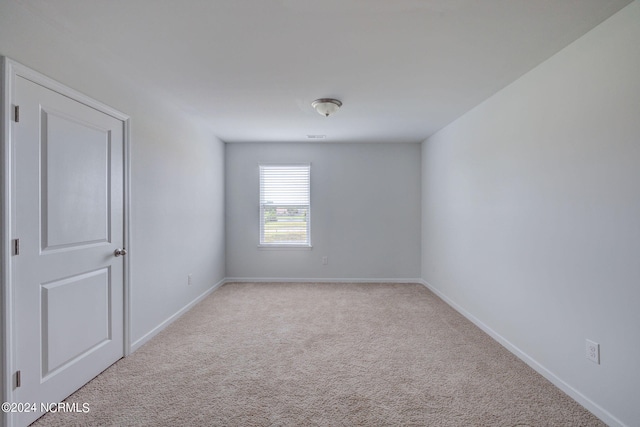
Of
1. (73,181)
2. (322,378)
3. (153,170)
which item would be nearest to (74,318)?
(73,181)

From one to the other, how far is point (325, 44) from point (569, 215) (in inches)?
81.9

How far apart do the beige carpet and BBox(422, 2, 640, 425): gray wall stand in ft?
1.01

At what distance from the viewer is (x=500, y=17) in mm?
1773

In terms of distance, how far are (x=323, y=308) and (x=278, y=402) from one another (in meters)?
1.91

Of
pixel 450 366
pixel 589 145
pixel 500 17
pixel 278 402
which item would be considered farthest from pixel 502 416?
pixel 500 17

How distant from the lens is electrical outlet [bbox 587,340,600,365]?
1.88 metres

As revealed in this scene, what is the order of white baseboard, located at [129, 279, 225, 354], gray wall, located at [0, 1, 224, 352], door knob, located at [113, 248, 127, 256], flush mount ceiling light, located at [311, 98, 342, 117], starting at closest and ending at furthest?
gray wall, located at [0, 1, 224, 352] → door knob, located at [113, 248, 127, 256] → white baseboard, located at [129, 279, 225, 354] → flush mount ceiling light, located at [311, 98, 342, 117]

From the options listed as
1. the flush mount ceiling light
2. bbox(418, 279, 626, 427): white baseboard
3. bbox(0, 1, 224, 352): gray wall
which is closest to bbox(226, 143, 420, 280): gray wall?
bbox(0, 1, 224, 352): gray wall

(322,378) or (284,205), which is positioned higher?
(284,205)

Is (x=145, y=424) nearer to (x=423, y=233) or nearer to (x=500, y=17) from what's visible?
(x=500, y=17)

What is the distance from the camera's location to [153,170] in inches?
119

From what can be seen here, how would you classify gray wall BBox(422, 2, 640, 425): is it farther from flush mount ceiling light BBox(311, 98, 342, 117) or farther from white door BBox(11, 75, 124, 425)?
white door BBox(11, 75, 124, 425)

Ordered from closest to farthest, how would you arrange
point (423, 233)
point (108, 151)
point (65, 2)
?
point (65, 2) → point (108, 151) → point (423, 233)

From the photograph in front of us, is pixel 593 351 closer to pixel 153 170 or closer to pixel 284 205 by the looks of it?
pixel 153 170
